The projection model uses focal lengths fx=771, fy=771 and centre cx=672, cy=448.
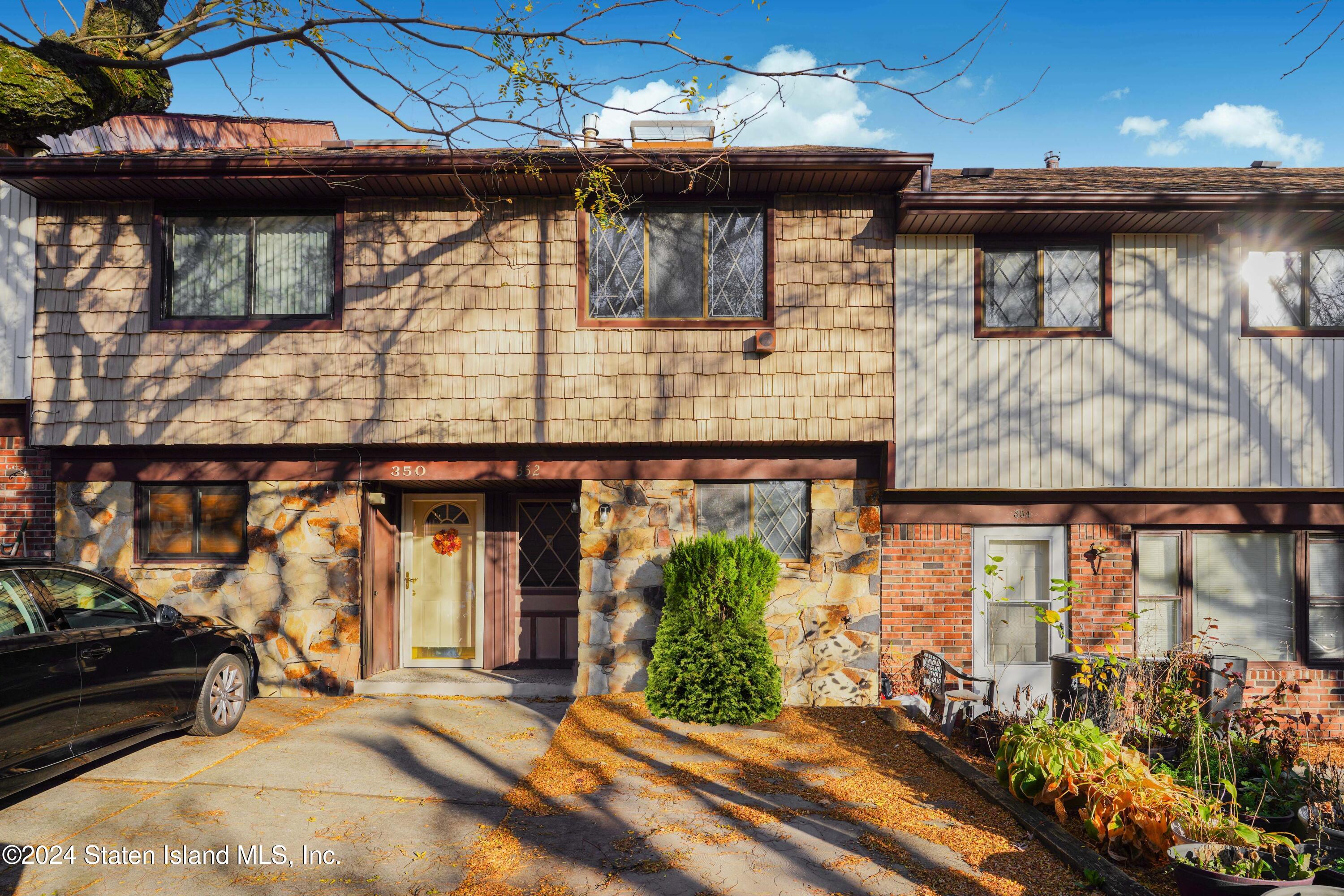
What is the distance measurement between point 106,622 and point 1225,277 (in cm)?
1112

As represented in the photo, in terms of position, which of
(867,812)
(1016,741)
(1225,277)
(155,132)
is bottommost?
(867,812)

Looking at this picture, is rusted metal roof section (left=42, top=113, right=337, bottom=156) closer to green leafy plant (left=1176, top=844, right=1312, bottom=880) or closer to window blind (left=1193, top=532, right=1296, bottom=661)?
green leafy plant (left=1176, top=844, right=1312, bottom=880)

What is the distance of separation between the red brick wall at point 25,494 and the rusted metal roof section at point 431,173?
9.39 feet

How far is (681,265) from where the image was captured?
848cm

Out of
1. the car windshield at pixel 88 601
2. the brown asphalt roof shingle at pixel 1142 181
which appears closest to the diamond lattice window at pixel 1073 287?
the brown asphalt roof shingle at pixel 1142 181

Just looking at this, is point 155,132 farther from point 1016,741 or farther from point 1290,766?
point 1290,766

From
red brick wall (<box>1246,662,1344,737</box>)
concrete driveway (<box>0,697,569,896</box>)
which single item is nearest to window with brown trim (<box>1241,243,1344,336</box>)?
red brick wall (<box>1246,662,1344,737</box>)

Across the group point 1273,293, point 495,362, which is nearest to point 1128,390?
point 1273,293

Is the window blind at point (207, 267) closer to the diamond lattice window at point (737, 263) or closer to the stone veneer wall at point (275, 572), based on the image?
the stone veneer wall at point (275, 572)

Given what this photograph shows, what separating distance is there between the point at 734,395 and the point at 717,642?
103 inches

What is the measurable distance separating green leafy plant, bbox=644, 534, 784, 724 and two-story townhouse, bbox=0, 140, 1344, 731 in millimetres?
764

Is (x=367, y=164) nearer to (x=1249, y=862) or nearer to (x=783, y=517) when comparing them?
(x=783, y=517)

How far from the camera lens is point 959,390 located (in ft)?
28.2

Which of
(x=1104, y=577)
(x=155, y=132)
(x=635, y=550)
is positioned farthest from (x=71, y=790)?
(x=155, y=132)
